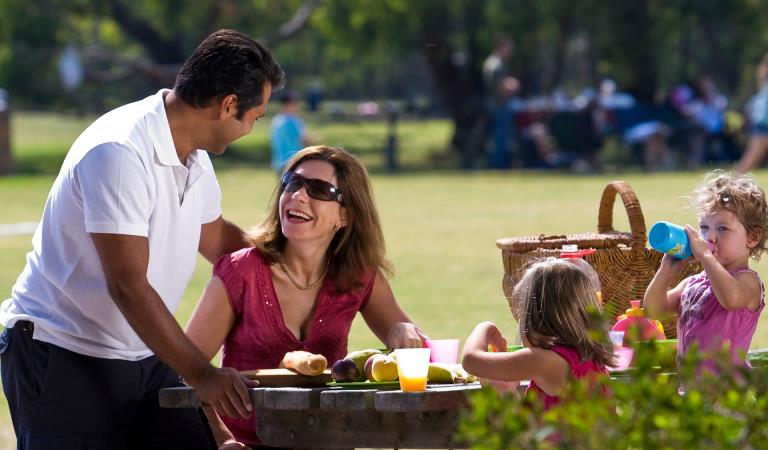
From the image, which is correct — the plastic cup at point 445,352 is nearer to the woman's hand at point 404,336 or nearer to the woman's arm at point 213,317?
the woman's hand at point 404,336

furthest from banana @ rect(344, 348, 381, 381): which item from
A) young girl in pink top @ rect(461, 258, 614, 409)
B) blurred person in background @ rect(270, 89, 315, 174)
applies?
blurred person in background @ rect(270, 89, 315, 174)

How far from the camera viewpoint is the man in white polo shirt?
3848mm

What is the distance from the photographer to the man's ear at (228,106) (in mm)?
4020

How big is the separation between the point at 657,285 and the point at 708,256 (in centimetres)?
29

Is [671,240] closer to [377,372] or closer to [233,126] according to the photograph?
[377,372]

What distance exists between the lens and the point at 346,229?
15.0 ft

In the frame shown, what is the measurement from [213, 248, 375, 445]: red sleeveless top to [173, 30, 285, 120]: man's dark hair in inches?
23.6

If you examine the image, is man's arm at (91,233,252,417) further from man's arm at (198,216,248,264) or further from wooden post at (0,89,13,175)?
wooden post at (0,89,13,175)

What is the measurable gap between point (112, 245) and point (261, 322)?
751mm

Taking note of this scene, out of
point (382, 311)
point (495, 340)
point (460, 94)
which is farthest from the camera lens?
point (460, 94)

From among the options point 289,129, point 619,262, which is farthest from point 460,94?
point 619,262

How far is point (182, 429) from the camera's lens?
14.1ft

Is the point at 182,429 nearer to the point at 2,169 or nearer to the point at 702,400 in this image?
the point at 702,400

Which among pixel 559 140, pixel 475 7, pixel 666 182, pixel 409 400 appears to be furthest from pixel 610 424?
pixel 475 7
